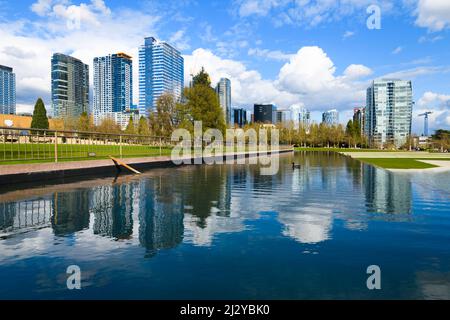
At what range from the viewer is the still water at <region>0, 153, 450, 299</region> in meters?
4.19

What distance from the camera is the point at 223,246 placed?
5.92m

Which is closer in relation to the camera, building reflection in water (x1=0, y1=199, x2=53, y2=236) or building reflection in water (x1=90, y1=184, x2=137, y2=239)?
building reflection in water (x1=90, y1=184, x2=137, y2=239)

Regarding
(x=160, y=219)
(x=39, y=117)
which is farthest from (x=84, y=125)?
(x=160, y=219)

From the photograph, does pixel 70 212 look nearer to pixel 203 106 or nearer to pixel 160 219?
pixel 160 219

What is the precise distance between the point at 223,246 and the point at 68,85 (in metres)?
163

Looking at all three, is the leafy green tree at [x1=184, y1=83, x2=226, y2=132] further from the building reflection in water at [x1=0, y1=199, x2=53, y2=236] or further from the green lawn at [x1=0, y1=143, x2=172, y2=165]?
the building reflection in water at [x1=0, y1=199, x2=53, y2=236]

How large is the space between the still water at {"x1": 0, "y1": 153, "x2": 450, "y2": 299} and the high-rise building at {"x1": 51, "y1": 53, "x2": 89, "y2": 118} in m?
143

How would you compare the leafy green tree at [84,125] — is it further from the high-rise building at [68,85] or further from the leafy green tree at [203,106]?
the high-rise building at [68,85]

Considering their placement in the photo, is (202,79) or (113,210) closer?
(113,210)

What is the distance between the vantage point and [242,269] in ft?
15.8

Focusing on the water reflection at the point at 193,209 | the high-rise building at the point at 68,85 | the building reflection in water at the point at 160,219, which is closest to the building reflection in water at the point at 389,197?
the water reflection at the point at 193,209

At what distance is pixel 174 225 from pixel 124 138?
22.3 metres

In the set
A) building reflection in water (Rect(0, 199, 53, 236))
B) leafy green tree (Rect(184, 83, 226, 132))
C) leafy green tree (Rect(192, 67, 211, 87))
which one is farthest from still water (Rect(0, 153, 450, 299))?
leafy green tree (Rect(192, 67, 211, 87))
